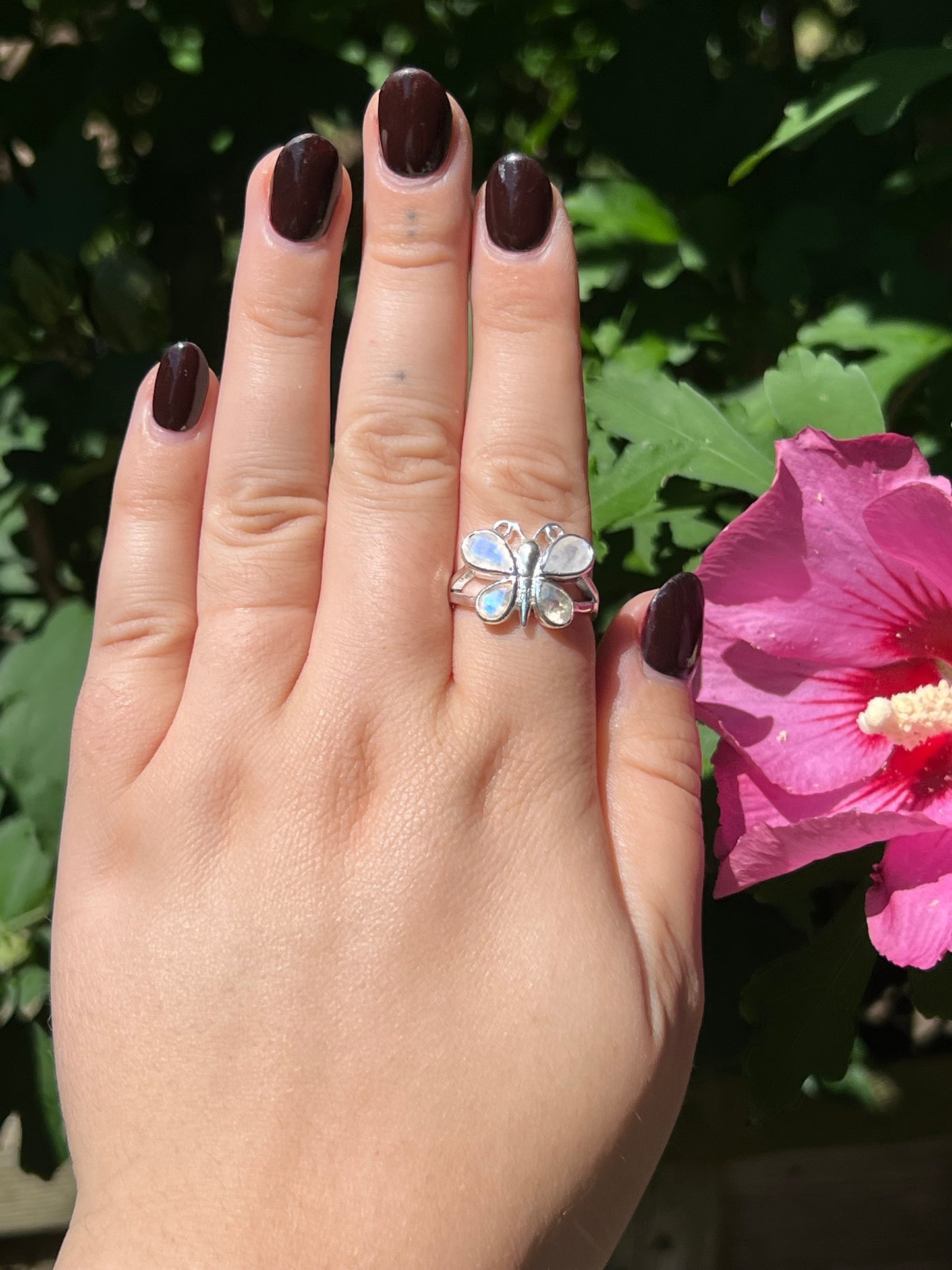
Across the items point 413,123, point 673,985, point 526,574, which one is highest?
point 413,123

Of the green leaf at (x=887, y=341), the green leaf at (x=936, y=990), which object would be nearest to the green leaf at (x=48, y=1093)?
the green leaf at (x=936, y=990)

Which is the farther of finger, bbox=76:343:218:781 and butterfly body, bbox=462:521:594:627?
finger, bbox=76:343:218:781

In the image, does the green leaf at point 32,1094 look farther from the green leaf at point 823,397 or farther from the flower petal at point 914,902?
the green leaf at point 823,397

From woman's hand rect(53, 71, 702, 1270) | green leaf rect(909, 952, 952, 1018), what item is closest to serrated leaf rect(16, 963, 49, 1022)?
woman's hand rect(53, 71, 702, 1270)

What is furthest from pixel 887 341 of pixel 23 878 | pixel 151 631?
pixel 23 878

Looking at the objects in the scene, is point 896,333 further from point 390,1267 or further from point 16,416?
point 16,416

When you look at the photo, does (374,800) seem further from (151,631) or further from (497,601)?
(151,631)

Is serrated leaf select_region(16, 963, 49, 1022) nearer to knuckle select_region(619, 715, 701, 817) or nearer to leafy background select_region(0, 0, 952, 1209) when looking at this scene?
leafy background select_region(0, 0, 952, 1209)
